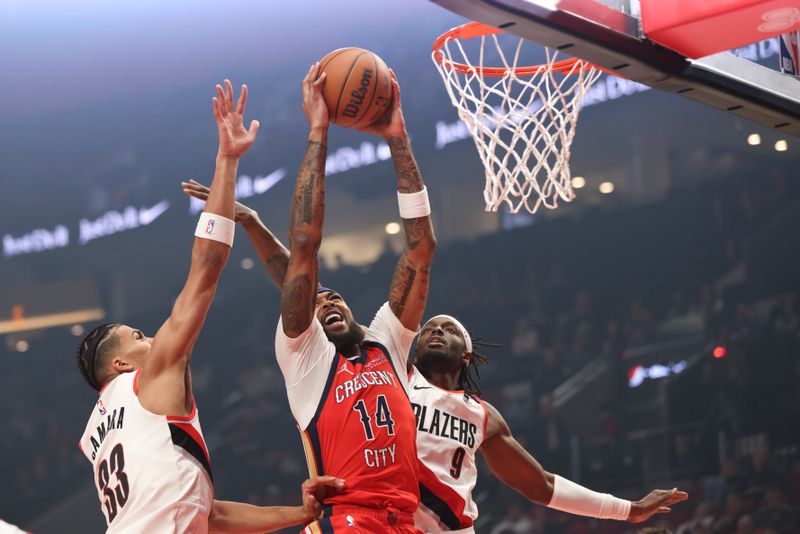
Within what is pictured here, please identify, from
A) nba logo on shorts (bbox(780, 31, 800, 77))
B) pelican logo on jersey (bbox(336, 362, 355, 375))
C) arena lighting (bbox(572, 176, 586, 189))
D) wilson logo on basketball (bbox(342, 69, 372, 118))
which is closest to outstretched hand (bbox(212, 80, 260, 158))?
wilson logo on basketball (bbox(342, 69, 372, 118))

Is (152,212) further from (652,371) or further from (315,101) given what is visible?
(315,101)

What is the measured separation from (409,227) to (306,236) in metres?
0.47

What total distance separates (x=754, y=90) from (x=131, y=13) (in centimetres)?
996

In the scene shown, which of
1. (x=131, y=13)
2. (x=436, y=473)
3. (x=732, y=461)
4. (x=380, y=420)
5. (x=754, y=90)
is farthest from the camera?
(x=131, y=13)

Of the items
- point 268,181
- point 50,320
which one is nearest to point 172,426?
point 268,181

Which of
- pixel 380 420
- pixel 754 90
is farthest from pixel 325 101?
pixel 754 90

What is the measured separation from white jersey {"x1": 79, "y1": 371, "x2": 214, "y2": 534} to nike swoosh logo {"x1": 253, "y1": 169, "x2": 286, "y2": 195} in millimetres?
8213

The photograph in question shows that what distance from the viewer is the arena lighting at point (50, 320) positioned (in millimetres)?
11367

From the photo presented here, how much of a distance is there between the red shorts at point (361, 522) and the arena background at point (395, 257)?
249 inches

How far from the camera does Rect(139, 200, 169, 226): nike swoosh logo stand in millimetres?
11406

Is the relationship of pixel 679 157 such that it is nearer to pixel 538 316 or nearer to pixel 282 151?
pixel 538 316

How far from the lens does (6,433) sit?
11180 mm

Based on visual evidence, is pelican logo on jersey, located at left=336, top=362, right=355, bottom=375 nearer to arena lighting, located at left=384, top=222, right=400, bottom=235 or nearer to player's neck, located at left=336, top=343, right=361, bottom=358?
player's neck, located at left=336, top=343, right=361, bottom=358

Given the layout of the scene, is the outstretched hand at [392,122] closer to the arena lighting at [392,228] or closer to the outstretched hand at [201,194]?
the outstretched hand at [201,194]
